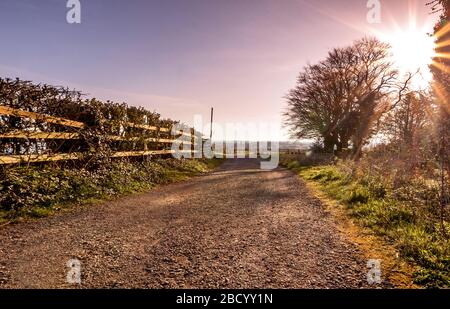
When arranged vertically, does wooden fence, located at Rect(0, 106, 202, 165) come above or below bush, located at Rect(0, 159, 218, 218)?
above

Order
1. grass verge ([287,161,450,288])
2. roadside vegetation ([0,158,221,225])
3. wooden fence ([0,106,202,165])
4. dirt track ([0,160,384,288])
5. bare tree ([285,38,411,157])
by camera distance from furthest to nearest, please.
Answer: bare tree ([285,38,411,157]) < wooden fence ([0,106,202,165]) < roadside vegetation ([0,158,221,225]) < grass verge ([287,161,450,288]) < dirt track ([0,160,384,288])

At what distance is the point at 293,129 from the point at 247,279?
96.0 feet

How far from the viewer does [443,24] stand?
52.4ft

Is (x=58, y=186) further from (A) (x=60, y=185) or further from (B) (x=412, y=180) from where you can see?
(B) (x=412, y=180)

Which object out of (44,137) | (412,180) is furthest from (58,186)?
(412,180)

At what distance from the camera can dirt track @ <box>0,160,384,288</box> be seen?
11.8 feet

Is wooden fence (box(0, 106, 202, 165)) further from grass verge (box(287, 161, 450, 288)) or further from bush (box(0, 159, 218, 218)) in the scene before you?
grass verge (box(287, 161, 450, 288))

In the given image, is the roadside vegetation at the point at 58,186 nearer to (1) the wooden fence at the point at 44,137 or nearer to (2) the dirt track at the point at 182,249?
(1) the wooden fence at the point at 44,137

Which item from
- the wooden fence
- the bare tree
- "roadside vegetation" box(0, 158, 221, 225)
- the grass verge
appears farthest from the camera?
the bare tree

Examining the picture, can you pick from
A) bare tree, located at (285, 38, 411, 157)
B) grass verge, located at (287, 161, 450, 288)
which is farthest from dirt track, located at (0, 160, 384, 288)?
bare tree, located at (285, 38, 411, 157)

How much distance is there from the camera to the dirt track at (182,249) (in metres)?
3.61

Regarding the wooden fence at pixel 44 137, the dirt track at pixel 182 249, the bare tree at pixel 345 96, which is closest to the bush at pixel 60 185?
the wooden fence at pixel 44 137

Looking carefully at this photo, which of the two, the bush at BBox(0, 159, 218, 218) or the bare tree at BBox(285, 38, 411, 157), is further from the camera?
the bare tree at BBox(285, 38, 411, 157)

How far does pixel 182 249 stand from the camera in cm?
464
